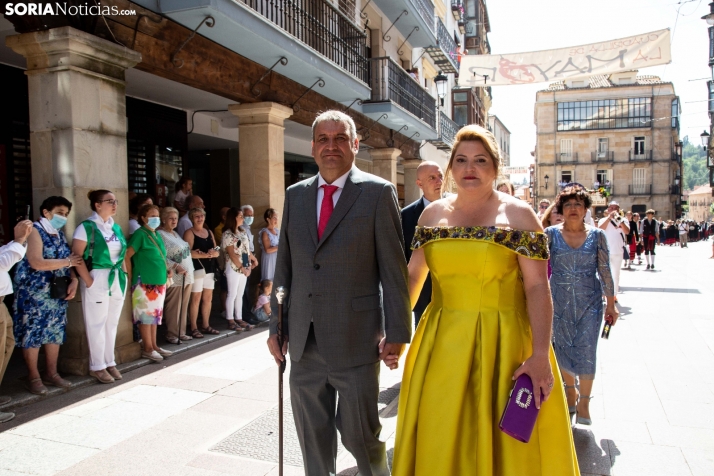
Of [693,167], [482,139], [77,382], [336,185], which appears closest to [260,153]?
[77,382]

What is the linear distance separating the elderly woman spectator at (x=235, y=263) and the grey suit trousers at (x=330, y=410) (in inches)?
206

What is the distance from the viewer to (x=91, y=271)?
5.47 metres

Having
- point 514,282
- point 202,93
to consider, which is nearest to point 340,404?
point 514,282

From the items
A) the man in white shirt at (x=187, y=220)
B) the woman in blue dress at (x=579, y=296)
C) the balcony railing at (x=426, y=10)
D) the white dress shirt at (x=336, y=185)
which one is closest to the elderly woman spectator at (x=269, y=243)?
the man in white shirt at (x=187, y=220)

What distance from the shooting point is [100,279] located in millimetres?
5496

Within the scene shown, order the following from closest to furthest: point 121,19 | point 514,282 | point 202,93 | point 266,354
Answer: point 514,282, point 121,19, point 266,354, point 202,93

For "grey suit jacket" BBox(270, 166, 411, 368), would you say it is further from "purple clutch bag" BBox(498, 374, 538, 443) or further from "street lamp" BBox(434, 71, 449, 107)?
"street lamp" BBox(434, 71, 449, 107)

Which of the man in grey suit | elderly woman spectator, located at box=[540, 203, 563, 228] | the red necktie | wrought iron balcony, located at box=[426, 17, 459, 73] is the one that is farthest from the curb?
wrought iron balcony, located at box=[426, 17, 459, 73]

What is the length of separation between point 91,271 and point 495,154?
4322 mm

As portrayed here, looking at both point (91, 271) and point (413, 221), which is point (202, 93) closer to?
point (91, 271)

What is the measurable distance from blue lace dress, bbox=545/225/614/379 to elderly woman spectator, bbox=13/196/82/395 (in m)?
4.37

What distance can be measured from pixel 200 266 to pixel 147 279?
50.1 inches

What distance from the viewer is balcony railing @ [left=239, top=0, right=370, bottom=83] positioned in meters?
9.20

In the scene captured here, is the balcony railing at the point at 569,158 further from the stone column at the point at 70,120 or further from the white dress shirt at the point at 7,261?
the white dress shirt at the point at 7,261
